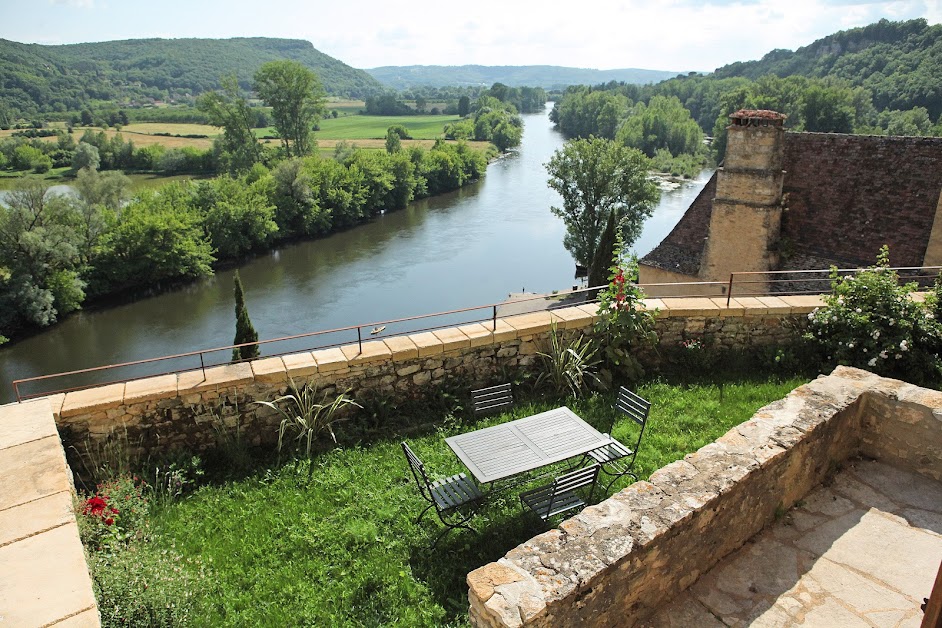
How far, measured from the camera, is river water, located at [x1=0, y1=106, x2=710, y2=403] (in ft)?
86.1

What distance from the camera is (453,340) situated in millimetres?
6133

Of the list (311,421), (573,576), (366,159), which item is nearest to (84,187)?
(366,159)

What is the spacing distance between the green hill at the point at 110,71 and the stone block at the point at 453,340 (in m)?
106

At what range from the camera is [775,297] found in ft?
23.7

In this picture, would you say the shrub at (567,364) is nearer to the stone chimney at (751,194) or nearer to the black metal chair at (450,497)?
the black metal chair at (450,497)

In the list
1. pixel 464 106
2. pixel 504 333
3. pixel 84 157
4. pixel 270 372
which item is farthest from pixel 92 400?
pixel 464 106

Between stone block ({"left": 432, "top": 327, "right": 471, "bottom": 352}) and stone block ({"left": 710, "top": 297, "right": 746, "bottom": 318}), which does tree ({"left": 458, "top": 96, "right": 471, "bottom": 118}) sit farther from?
stone block ({"left": 432, "top": 327, "right": 471, "bottom": 352})

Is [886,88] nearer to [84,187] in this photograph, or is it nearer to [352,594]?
[84,187]

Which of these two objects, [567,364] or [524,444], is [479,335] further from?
[524,444]

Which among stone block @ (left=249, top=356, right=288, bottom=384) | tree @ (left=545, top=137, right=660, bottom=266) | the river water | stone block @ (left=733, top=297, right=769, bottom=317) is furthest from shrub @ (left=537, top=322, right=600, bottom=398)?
tree @ (left=545, top=137, right=660, bottom=266)

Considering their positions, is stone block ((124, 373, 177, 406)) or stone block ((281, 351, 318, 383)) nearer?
stone block ((124, 373, 177, 406))

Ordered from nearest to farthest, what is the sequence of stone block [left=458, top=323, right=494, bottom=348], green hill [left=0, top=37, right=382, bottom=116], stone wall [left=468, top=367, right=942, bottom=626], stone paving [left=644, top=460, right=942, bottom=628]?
stone wall [left=468, top=367, right=942, bottom=626], stone paving [left=644, top=460, right=942, bottom=628], stone block [left=458, top=323, right=494, bottom=348], green hill [left=0, top=37, right=382, bottom=116]

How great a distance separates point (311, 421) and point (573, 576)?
314cm

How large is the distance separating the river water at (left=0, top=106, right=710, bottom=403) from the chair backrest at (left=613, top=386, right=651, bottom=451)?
751 inches
